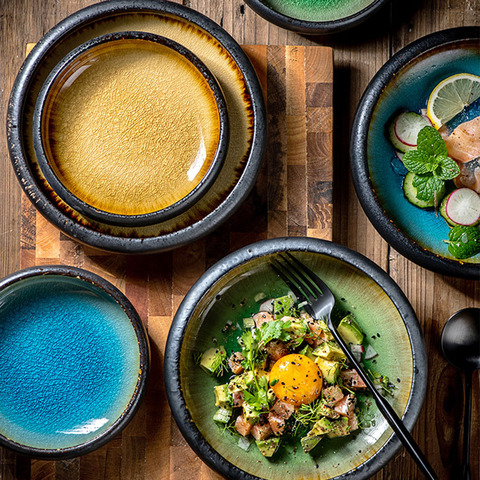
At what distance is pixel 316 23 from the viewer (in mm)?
1425

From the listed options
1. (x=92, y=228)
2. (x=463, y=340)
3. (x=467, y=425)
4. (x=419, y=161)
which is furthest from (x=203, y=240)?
(x=467, y=425)

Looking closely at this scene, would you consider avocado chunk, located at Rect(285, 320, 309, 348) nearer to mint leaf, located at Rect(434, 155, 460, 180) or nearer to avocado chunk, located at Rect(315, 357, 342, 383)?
avocado chunk, located at Rect(315, 357, 342, 383)

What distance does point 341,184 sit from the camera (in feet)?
4.98

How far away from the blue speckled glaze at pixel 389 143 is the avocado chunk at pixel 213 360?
0.59 metres

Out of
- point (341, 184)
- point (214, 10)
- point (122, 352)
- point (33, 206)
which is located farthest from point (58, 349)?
point (214, 10)

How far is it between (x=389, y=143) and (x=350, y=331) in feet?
1.75

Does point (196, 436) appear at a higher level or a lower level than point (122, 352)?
lower

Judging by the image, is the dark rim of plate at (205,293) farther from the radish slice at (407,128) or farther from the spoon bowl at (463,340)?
the radish slice at (407,128)

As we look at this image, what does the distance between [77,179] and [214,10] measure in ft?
2.10

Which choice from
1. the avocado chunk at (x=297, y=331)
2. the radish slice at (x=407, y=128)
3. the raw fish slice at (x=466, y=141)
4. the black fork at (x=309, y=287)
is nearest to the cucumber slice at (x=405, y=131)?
the radish slice at (x=407, y=128)

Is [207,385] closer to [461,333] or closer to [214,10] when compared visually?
[461,333]

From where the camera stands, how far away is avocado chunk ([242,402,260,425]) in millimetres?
1298

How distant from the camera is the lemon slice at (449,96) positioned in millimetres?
1468

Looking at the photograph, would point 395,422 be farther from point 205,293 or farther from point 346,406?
point 205,293
